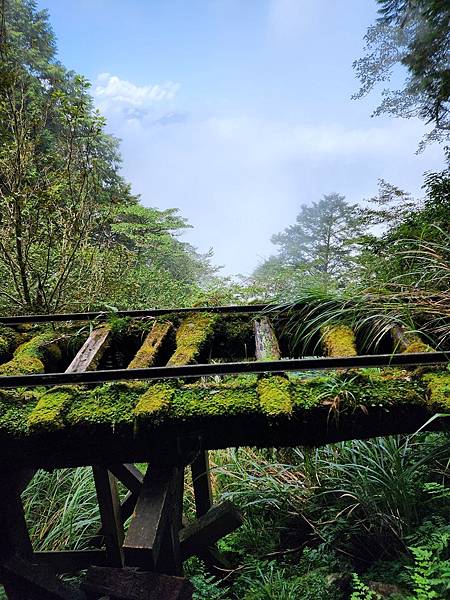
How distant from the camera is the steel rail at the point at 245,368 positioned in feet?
5.36

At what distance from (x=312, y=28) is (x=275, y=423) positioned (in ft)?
309

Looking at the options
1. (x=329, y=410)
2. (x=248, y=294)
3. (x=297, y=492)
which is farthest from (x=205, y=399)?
(x=248, y=294)

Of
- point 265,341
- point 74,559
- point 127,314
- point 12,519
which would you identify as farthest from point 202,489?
point 265,341

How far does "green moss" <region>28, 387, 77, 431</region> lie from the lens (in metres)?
1.38

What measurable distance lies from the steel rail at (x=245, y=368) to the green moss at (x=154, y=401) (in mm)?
100

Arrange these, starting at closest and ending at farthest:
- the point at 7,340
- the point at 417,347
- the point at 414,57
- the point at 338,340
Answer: the point at 417,347
the point at 338,340
the point at 7,340
the point at 414,57

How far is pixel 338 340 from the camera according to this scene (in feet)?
6.95

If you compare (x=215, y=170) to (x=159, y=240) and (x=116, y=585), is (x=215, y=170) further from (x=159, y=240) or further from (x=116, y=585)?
(x=116, y=585)

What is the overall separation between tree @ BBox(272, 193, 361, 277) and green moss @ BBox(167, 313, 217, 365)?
46.4 ft

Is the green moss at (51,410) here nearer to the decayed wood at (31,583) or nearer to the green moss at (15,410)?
the green moss at (15,410)

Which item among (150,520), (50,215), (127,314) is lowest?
(150,520)

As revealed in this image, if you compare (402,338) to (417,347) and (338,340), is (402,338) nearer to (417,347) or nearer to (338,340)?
(417,347)

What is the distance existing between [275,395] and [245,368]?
25 cm

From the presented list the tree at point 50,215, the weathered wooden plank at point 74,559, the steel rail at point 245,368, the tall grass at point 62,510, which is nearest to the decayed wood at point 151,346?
the steel rail at point 245,368
